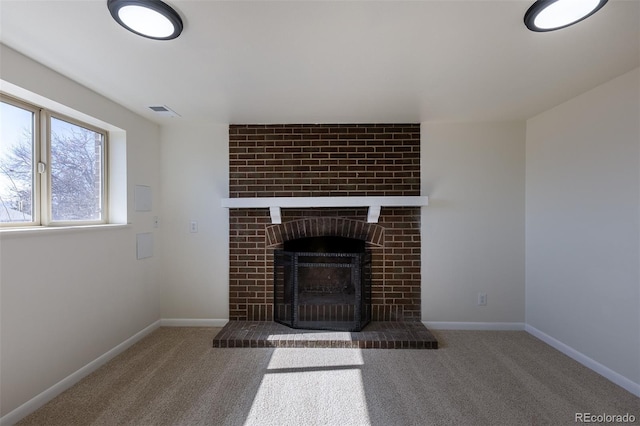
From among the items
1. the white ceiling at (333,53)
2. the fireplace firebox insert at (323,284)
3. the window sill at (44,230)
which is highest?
the white ceiling at (333,53)

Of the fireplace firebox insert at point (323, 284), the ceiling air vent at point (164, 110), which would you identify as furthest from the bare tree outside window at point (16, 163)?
the fireplace firebox insert at point (323, 284)

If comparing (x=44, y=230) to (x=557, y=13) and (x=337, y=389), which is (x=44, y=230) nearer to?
(x=337, y=389)

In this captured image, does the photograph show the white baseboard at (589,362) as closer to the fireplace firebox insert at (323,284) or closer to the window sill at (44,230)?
the fireplace firebox insert at (323,284)

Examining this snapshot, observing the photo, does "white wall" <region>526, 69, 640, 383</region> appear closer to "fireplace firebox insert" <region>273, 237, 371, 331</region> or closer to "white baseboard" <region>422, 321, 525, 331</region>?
"white baseboard" <region>422, 321, 525, 331</region>

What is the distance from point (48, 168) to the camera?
2.04m

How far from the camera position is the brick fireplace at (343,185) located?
9.99ft

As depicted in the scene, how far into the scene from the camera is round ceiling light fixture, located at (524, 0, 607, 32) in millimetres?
1259

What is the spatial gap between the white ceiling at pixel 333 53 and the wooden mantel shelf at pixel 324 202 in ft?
2.78

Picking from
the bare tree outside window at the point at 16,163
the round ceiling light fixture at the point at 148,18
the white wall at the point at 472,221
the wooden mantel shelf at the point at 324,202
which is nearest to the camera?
the round ceiling light fixture at the point at 148,18

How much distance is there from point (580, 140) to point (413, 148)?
132 cm

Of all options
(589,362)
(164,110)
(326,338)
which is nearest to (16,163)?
(164,110)

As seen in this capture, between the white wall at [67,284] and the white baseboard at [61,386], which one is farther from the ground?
the white wall at [67,284]

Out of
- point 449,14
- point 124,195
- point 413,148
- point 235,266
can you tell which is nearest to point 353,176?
point 413,148

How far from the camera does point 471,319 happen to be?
9.99 feet
